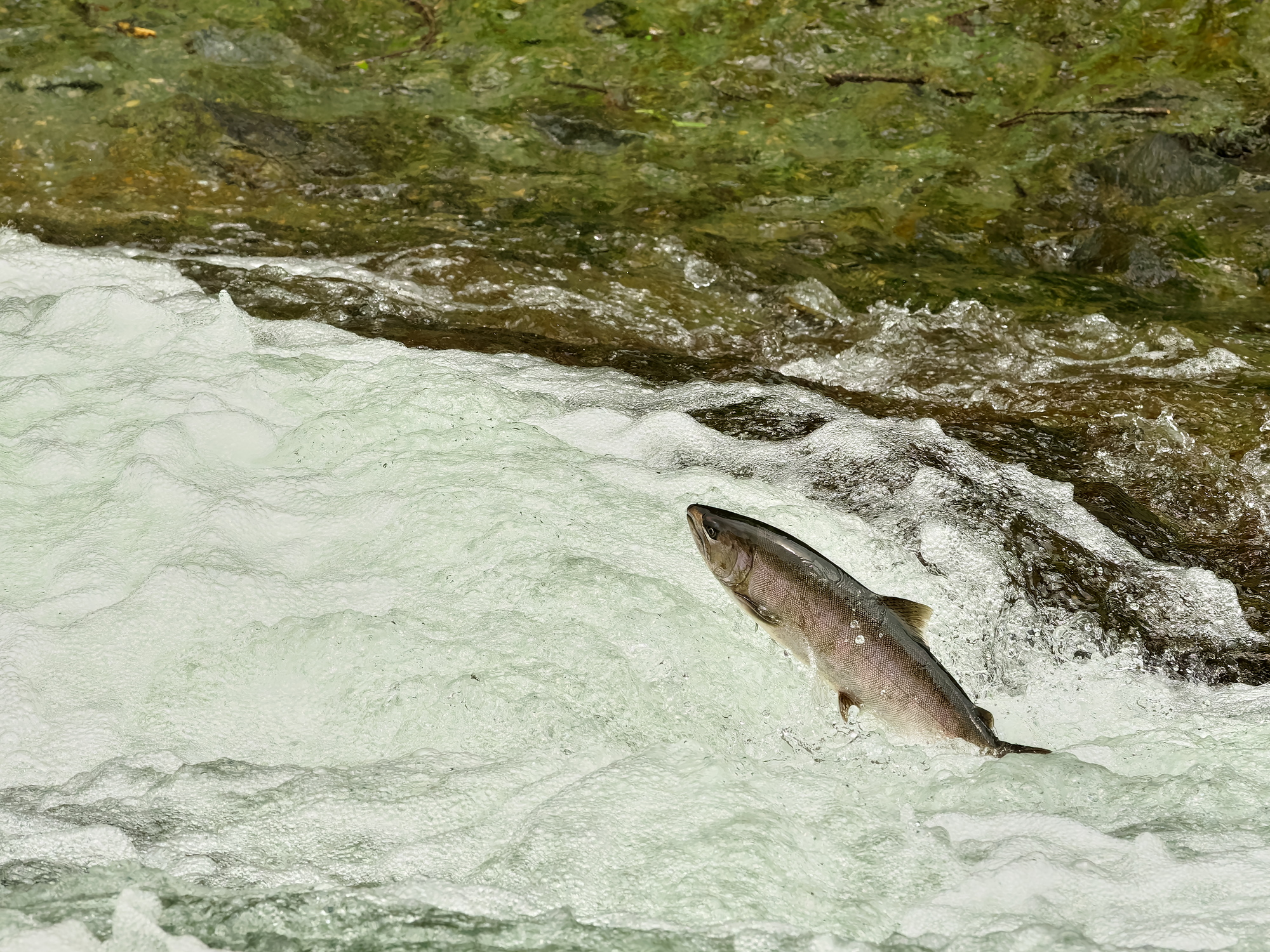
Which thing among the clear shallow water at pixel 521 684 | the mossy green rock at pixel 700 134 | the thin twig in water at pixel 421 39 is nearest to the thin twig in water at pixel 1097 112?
the mossy green rock at pixel 700 134

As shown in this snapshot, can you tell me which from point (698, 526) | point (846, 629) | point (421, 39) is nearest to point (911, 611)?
point (846, 629)

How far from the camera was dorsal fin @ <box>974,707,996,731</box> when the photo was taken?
3564 millimetres

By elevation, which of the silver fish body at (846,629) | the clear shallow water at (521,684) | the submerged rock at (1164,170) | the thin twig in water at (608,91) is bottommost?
the clear shallow water at (521,684)

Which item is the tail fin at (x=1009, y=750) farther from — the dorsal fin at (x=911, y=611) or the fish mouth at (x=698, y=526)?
the fish mouth at (x=698, y=526)

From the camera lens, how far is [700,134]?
26.3 ft

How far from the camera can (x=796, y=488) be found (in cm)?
465

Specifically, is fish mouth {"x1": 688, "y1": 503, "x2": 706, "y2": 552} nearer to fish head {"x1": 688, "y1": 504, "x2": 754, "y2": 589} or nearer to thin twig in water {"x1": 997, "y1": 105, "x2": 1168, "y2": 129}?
fish head {"x1": 688, "y1": 504, "x2": 754, "y2": 589}

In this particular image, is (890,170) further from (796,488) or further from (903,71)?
(796,488)

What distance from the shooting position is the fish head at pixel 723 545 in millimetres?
3754

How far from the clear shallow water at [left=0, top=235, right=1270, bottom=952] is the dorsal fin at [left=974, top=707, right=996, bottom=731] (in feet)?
0.41

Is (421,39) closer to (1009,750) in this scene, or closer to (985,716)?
(985,716)

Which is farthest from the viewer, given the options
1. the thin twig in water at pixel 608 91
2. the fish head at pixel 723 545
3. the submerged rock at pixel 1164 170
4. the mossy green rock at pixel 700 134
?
the thin twig in water at pixel 608 91

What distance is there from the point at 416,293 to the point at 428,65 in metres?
3.08

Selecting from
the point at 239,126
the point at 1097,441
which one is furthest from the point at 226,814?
the point at 239,126
